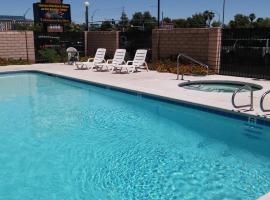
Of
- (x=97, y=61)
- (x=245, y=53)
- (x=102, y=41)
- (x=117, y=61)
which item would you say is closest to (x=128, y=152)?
(x=245, y=53)

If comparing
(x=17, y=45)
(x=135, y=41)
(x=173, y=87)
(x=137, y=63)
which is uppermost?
(x=135, y=41)

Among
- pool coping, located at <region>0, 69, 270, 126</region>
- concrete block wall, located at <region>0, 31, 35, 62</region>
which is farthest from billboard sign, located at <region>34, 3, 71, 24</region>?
pool coping, located at <region>0, 69, 270, 126</region>

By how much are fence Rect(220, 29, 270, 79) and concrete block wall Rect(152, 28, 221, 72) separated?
0.36m

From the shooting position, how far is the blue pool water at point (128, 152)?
4.44 m

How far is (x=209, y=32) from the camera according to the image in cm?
1322

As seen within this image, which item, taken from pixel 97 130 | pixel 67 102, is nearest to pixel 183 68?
pixel 67 102

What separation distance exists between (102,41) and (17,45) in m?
4.58

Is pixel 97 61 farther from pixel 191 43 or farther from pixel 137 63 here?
pixel 191 43

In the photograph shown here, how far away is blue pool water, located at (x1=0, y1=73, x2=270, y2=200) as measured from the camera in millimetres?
4438

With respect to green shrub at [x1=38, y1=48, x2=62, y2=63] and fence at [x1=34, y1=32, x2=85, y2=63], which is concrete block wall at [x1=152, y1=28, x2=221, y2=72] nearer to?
fence at [x1=34, y1=32, x2=85, y2=63]

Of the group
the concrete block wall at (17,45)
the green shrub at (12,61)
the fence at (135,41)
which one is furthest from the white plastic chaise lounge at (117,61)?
the concrete block wall at (17,45)

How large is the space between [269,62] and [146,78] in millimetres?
5689

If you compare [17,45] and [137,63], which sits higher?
[17,45]

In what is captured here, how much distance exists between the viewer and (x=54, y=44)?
19703 mm
